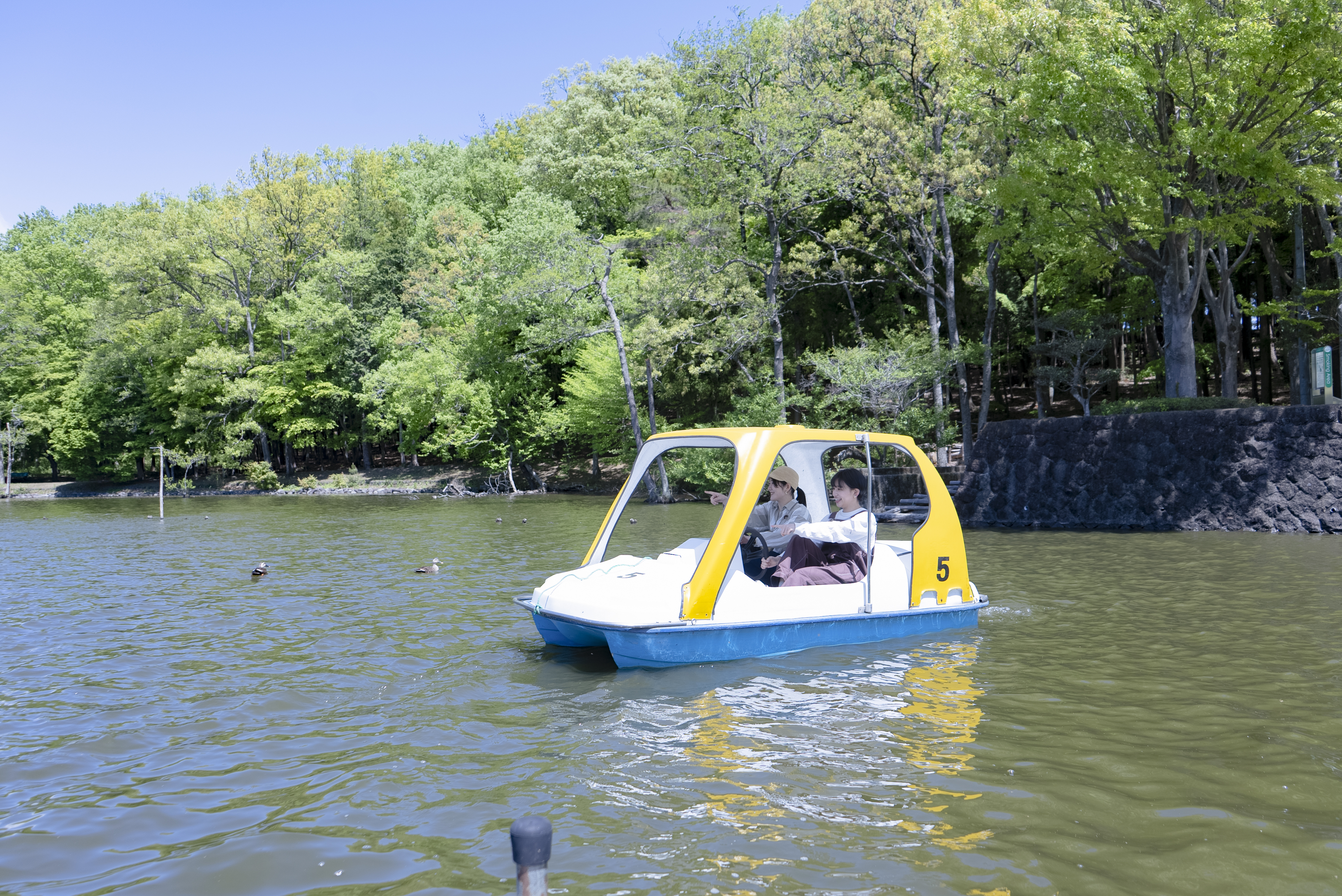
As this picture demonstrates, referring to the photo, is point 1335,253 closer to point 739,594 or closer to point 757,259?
point 757,259

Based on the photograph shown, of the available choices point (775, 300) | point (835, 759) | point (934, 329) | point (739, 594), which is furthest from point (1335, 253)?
point (835, 759)

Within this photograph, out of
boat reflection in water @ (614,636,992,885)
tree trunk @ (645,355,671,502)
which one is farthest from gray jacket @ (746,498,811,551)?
tree trunk @ (645,355,671,502)

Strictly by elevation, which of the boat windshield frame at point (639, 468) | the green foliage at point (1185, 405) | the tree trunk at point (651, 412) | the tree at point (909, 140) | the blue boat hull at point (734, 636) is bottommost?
the blue boat hull at point (734, 636)

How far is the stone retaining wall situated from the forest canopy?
2.88 metres

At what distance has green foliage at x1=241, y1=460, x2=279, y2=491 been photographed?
51156 millimetres

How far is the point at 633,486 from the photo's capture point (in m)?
9.44

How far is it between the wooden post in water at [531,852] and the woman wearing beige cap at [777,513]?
22.7 ft

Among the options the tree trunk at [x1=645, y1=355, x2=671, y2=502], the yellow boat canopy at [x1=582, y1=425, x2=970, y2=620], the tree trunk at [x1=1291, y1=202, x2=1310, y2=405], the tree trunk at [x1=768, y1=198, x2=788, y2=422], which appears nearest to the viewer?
the yellow boat canopy at [x1=582, y1=425, x2=970, y2=620]

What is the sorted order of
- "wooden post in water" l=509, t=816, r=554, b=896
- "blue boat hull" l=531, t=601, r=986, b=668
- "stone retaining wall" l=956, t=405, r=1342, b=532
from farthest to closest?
"stone retaining wall" l=956, t=405, r=1342, b=532
"blue boat hull" l=531, t=601, r=986, b=668
"wooden post in water" l=509, t=816, r=554, b=896

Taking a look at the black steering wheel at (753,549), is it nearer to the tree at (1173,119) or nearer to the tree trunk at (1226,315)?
the tree at (1173,119)

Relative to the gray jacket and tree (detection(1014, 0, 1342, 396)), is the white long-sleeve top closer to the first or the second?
the gray jacket

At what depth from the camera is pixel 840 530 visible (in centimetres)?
891

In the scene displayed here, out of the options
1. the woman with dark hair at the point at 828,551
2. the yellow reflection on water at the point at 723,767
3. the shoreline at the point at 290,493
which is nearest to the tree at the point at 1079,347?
the shoreline at the point at 290,493

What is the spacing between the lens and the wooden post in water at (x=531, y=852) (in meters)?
2.18
